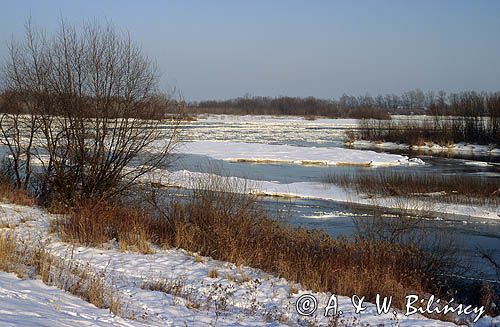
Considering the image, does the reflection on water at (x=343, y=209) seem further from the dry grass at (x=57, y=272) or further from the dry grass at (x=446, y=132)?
the dry grass at (x=446, y=132)

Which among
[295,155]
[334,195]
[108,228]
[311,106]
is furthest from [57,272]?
[311,106]

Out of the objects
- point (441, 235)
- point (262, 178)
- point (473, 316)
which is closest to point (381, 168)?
point (262, 178)

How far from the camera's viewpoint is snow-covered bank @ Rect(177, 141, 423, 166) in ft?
111

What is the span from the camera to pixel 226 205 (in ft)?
39.9

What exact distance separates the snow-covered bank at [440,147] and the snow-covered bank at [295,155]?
11.0 metres

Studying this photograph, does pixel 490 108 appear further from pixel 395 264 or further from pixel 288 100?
pixel 288 100

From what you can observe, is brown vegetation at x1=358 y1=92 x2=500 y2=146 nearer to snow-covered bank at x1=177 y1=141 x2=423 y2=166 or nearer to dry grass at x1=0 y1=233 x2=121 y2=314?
snow-covered bank at x1=177 y1=141 x2=423 y2=166

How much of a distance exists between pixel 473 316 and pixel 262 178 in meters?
17.7

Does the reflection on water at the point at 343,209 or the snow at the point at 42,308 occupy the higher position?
the snow at the point at 42,308

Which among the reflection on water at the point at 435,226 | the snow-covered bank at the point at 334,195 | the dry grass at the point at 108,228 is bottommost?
the reflection on water at the point at 435,226
